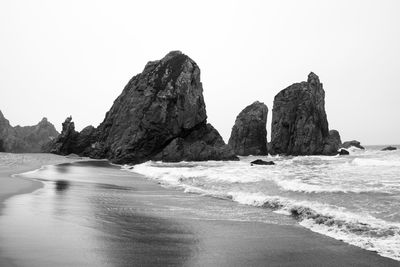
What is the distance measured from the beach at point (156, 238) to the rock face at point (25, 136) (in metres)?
96.4

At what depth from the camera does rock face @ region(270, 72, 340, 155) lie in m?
92.5

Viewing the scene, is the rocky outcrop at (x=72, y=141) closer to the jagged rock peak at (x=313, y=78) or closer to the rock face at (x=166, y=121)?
the rock face at (x=166, y=121)

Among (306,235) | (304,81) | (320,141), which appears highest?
(304,81)

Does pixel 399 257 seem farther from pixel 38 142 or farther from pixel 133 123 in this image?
pixel 38 142

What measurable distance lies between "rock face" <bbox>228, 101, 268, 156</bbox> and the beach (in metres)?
90.0

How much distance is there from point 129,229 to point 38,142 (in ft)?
422

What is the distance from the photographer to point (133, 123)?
72688 millimetres

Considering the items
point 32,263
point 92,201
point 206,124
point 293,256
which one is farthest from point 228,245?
point 206,124

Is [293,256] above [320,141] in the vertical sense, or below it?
below

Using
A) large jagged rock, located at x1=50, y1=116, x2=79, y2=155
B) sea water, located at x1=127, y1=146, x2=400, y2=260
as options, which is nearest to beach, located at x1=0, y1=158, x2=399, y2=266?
sea water, located at x1=127, y1=146, x2=400, y2=260

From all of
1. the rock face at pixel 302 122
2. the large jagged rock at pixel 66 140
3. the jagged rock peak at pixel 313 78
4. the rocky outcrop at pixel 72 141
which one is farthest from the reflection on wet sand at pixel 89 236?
the jagged rock peak at pixel 313 78

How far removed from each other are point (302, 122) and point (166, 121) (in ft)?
142

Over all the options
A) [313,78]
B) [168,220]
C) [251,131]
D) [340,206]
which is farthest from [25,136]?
[340,206]

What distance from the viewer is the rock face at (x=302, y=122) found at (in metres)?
92.5
